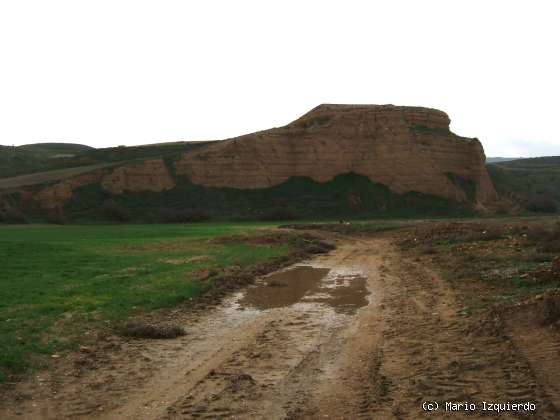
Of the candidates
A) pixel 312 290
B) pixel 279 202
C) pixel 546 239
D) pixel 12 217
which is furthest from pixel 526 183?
pixel 312 290

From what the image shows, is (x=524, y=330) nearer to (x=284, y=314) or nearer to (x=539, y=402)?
(x=539, y=402)

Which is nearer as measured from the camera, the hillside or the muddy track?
the muddy track

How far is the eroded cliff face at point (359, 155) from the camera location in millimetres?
71125

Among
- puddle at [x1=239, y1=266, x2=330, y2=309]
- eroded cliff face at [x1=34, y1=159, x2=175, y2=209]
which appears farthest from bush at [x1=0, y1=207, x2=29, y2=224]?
puddle at [x1=239, y1=266, x2=330, y2=309]

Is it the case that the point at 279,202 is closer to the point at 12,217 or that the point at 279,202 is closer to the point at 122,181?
the point at 122,181

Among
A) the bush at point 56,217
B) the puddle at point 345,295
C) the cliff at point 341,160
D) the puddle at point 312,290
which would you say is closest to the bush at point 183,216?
the cliff at point 341,160

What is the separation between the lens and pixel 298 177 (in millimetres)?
74125

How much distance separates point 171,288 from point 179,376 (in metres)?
8.13

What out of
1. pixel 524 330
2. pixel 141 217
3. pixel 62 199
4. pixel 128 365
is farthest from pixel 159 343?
pixel 62 199

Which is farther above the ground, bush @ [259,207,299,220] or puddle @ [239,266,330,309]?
bush @ [259,207,299,220]

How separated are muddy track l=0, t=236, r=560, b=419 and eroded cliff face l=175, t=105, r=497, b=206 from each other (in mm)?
58124

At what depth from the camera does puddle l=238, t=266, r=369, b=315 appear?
15.6 m

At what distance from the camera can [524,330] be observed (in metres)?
9.66

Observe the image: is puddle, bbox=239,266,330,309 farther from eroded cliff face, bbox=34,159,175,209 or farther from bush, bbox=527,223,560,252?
eroded cliff face, bbox=34,159,175,209
